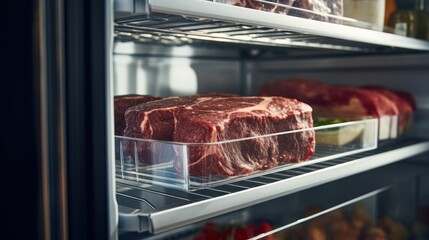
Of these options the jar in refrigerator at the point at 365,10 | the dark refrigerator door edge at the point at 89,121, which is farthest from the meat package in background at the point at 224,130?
the jar in refrigerator at the point at 365,10

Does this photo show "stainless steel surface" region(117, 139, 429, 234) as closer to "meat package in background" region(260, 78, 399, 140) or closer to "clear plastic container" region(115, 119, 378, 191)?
"clear plastic container" region(115, 119, 378, 191)

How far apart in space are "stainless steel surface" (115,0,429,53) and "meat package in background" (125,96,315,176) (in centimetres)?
15

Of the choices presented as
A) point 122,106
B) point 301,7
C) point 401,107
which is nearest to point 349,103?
point 401,107

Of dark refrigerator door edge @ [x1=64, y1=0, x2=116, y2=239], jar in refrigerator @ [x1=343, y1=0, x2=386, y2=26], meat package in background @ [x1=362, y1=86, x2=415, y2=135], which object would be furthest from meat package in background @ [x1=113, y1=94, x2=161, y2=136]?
meat package in background @ [x1=362, y1=86, x2=415, y2=135]

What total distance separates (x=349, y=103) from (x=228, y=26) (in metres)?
0.64

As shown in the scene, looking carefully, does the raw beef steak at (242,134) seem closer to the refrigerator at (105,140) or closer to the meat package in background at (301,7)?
the refrigerator at (105,140)

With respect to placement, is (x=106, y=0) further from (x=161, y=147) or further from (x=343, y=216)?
(x=343, y=216)

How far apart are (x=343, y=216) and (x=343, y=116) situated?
13.3 inches

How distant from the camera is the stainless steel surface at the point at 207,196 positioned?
76 centimetres

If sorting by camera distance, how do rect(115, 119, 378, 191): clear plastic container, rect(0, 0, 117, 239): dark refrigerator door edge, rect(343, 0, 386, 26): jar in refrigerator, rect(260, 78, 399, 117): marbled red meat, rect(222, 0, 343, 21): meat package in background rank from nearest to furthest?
rect(0, 0, 117, 239): dark refrigerator door edge
rect(115, 119, 378, 191): clear plastic container
rect(222, 0, 343, 21): meat package in background
rect(343, 0, 386, 26): jar in refrigerator
rect(260, 78, 399, 117): marbled red meat

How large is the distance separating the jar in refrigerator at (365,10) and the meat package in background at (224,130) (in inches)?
16.6

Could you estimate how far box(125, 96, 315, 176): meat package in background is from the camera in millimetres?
854

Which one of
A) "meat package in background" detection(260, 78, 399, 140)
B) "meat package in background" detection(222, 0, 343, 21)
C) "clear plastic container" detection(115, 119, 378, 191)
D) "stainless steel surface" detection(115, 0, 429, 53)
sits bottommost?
"clear plastic container" detection(115, 119, 378, 191)

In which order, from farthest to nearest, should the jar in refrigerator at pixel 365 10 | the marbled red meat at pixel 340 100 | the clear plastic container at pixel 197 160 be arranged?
the marbled red meat at pixel 340 100
the jar in refrigerator at pixel 365 10
the clear plastic container at pixel 197 160
